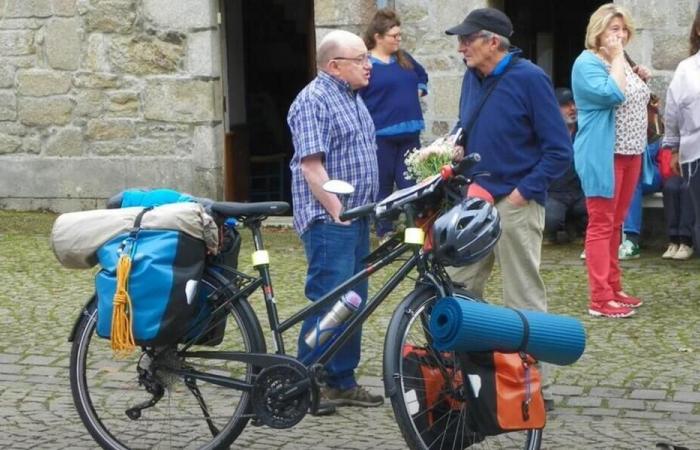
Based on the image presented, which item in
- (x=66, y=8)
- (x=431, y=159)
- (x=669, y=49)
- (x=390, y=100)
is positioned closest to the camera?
(x=431, y=159)

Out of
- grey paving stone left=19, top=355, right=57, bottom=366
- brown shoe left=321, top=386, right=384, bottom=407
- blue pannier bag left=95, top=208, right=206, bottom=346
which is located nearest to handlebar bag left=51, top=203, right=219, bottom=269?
blue pannier bag left=95, top=208, right=206, bottom=346

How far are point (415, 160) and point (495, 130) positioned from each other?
0.47m

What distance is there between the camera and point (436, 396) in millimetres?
5562

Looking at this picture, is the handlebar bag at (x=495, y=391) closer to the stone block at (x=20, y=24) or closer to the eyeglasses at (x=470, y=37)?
the eyeglasses at (x=470, y=37)

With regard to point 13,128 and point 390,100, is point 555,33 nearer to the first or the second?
point 390,100

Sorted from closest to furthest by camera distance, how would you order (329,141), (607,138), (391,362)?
(391,362), (329,141), (607,138)

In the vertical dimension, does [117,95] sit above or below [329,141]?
below

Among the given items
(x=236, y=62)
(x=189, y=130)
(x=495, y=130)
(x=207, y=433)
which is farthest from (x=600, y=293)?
(x=236, y=62)

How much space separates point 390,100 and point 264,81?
15.5 ft

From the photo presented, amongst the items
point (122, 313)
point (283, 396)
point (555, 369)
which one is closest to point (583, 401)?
point (555, 369)

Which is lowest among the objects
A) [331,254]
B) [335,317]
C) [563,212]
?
[563,212]

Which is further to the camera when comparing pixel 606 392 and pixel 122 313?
pixel 606 392

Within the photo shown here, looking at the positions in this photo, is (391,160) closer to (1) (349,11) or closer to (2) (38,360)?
(1) (349,11)

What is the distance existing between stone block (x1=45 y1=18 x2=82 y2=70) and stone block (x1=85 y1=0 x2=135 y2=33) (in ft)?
0.57
